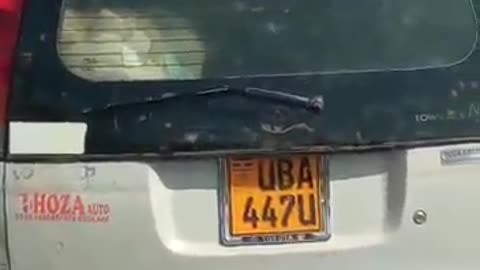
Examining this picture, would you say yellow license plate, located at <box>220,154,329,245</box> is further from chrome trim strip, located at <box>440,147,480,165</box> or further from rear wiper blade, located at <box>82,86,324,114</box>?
chrome trim strip, located at <box>440,147,480,165</box>

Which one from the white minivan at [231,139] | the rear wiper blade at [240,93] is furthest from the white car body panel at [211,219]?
the rear wiper blade at [240,93]

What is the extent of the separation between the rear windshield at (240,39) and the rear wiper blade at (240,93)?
0.06 meters

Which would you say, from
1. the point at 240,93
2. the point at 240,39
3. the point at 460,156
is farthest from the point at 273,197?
the point at 460,156

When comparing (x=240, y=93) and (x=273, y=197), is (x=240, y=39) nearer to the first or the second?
(x=240, y=93)

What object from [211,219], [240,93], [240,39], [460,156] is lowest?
[211,219]

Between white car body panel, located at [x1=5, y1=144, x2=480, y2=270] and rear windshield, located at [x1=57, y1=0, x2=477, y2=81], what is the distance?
0.30 metres

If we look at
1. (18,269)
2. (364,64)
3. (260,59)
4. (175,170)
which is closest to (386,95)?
(364,64)

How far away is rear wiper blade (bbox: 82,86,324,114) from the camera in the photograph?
479cm

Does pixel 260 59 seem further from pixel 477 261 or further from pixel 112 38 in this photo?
pixel 477 261

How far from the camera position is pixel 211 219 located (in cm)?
483

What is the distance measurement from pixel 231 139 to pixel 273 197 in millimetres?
234

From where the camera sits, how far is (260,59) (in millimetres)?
4844

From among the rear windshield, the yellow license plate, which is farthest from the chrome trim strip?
the yellow license plate

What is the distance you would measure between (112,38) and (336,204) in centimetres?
89
